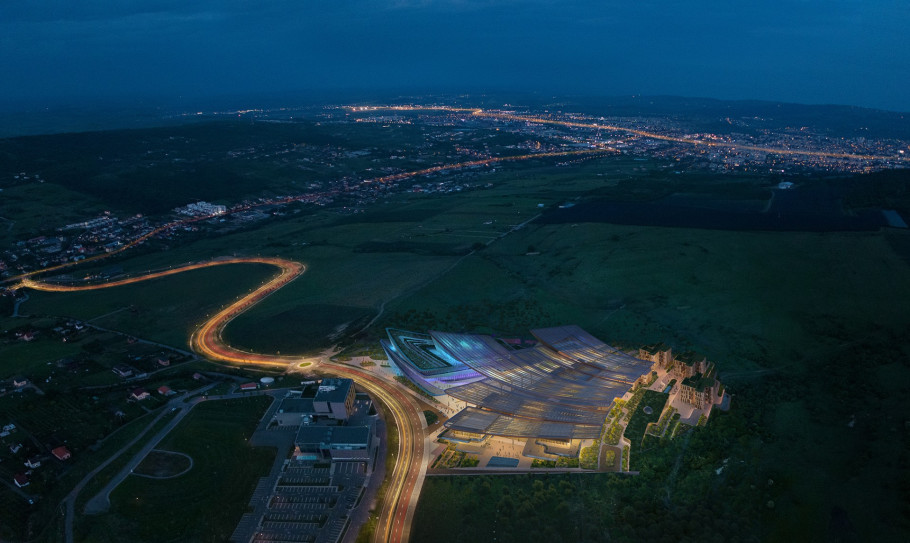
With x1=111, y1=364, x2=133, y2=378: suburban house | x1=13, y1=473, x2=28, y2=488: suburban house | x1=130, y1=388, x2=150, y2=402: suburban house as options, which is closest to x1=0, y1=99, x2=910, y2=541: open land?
x1=13, y1=473, x2=28, y2=488: suburban house

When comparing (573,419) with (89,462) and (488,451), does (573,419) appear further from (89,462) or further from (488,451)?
(89,462)

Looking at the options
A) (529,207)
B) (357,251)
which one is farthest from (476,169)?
(357,251)

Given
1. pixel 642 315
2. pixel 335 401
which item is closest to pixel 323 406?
pixel 335 401

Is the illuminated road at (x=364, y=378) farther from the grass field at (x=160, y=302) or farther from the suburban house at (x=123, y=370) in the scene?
the suburban house at (x=123, y=370)

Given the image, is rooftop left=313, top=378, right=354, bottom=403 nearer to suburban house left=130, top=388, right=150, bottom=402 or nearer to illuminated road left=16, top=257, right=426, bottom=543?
illuminated road left=16, top=257, right=426, bottom=543

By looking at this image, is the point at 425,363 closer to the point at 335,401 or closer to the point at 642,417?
the point at 335,401

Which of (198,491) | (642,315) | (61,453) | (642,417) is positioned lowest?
(198,491)
